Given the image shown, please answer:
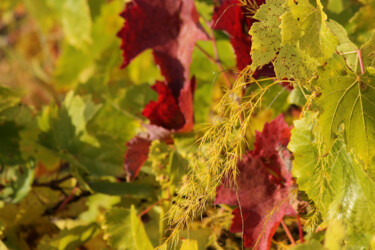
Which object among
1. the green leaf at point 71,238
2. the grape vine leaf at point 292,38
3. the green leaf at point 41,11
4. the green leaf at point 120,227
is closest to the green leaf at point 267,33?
the grape vine leaf at point 292,38

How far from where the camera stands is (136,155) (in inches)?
19.8

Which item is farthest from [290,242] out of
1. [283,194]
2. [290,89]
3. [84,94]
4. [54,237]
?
[84,94]

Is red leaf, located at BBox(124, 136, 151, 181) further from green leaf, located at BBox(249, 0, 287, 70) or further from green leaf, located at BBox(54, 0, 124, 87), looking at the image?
green leaf, located at BBox(54, 0, 124, 87)

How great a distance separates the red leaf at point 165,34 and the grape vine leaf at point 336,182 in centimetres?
18

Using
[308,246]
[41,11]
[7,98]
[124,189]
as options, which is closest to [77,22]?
[41,11]

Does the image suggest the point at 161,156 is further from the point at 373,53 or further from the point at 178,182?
the point at 373,53

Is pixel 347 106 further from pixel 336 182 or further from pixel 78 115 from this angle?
pixel 78 115

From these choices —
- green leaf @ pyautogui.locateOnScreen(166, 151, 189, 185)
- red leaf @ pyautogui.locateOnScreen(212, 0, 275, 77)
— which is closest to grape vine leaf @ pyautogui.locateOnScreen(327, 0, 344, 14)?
red leaf @ pyautogui.locateOnScreen(212, 0, 275, 77)

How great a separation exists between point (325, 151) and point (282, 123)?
0.09 meters

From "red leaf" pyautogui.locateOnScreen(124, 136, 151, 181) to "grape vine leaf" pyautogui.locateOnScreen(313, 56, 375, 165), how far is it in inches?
8.9

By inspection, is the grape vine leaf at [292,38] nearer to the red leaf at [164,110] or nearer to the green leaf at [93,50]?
the red leaf at [164,110]

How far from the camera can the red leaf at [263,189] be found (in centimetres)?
41

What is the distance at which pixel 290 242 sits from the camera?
17.8 inches

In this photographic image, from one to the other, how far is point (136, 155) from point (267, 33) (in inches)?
9.0
